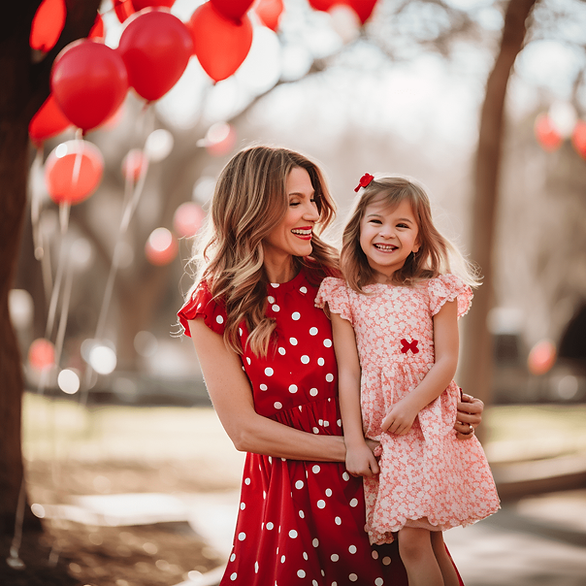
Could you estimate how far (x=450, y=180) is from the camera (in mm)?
23188

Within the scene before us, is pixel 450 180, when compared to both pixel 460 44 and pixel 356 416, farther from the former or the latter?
Result: pixel 356 416

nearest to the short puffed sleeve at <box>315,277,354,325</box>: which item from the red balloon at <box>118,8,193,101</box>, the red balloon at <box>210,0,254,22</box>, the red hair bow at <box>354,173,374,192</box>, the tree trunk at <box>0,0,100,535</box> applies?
the red hair bow at <box>354,173,374,192</box>

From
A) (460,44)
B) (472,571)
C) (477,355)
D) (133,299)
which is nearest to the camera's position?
(472,571)

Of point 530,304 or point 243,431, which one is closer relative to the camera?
point 243,431

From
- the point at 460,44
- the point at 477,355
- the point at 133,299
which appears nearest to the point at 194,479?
the point at 477,355

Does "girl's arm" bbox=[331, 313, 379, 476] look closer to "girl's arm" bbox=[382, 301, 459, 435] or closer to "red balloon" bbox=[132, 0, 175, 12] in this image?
"girl's arm" bbox=[382, 301, 459, 435]

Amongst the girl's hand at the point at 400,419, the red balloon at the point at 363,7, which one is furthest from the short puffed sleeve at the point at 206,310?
the red balloon at the point at 363,7

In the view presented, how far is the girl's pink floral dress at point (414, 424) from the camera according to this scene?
222 cm

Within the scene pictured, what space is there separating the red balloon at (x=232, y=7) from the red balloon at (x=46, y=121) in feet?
3.75

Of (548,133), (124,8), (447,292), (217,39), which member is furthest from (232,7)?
(548,133)

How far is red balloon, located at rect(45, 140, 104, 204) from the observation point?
5.55 metres

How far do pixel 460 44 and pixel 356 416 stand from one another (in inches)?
261

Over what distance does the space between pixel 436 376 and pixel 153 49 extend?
7.92 feet

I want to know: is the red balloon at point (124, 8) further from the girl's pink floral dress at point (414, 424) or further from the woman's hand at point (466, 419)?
the woman's hand at point (466, 419)
